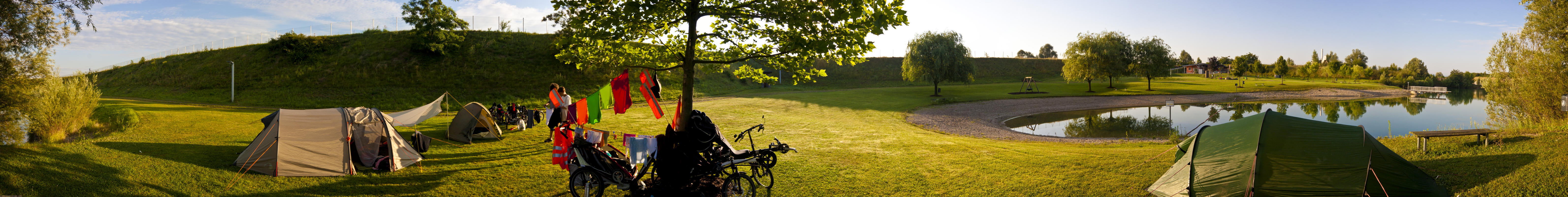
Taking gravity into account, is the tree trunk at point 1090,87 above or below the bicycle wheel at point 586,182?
above

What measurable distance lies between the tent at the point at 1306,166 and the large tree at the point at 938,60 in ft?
93.0

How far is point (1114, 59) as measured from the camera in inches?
1594

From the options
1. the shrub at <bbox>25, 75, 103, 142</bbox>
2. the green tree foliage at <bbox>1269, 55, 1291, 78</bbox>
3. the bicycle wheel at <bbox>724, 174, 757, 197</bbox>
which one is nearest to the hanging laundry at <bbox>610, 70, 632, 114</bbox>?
the bicycle wheel at <bbox>724, 174, 757, 197</bbox>

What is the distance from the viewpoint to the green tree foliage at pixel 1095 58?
40.4m

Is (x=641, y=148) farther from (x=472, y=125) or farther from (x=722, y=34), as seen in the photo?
(x=472, y=125)

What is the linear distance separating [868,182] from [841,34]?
100 inches

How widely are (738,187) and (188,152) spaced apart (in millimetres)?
10647

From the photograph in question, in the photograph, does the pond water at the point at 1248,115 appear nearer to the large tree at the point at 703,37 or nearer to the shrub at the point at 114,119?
the large tree at the point at 703,37

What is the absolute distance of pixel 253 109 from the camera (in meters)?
23.1

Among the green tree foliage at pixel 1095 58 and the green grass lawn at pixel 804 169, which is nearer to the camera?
the green grass lawn at pixel 804 169

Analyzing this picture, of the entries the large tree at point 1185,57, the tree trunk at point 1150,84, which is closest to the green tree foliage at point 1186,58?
the large tree at point 1185,57

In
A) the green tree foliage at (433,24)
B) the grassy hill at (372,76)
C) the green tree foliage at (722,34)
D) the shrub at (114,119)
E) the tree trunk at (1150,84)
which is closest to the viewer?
the green tree foliage at (722,34)

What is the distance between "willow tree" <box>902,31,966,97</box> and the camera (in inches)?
1398

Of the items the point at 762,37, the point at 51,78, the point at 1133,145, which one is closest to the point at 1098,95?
the point at 1133,145
